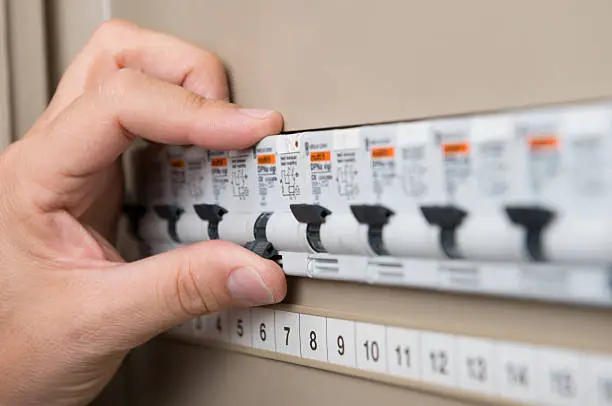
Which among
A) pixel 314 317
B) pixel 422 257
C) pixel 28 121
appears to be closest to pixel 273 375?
pixel 314 317

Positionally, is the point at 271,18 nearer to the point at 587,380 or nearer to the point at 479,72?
the point at 479,72

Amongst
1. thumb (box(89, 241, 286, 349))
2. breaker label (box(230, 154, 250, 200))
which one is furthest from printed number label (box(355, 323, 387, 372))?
breaker label (box(230, 154, 250, 200))

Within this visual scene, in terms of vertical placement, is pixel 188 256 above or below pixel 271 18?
below

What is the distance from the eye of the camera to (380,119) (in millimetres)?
679

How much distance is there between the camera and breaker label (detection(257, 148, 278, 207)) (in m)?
0.76

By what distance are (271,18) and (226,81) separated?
4.4 inches

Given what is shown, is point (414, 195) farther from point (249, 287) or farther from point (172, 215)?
point (172, 215)

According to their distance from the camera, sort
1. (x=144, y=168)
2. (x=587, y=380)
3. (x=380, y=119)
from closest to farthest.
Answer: (x=587, y=380) → (x=380, y=119) → (x=144, y=168)

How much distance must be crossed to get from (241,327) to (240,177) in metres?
0.18

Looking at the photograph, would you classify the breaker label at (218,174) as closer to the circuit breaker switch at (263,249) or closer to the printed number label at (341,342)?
the circuit breaker switch at (263,249)

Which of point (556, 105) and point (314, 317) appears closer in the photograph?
point (556, 105)

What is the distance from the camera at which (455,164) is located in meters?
0.59

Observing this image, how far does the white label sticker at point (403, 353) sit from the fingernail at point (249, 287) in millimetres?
139

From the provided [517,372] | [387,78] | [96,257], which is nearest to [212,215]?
[96,257]
